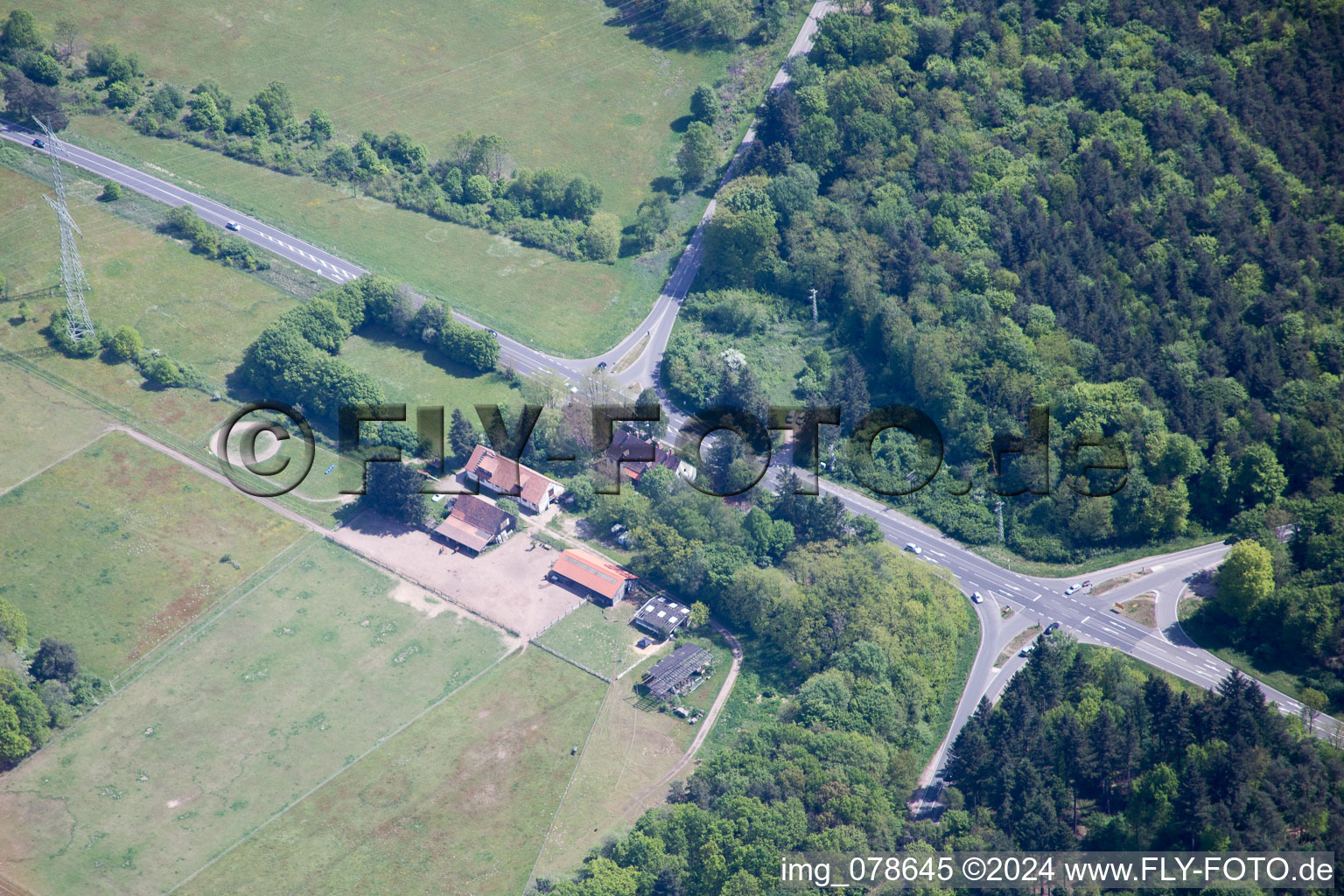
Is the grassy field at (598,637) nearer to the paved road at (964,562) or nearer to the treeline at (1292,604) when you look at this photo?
the paved road at (964,562)

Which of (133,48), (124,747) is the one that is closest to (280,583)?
(124,747)

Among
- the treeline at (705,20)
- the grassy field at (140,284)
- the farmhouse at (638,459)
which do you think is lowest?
the farmhouse at (638,459)

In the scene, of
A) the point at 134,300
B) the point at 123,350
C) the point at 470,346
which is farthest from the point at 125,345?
the point at 470,346

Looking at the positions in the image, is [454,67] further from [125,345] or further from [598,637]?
[598,637]

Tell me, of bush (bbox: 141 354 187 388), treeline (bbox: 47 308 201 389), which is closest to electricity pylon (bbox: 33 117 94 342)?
treeline (bbox: 47 308 201 389)

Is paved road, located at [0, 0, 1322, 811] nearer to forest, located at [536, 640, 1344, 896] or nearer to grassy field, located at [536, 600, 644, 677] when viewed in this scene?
forest, located at [536, 640, 1344, 896]

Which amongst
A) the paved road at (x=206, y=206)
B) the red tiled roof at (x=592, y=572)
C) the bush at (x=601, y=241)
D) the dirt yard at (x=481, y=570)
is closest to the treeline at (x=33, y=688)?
the dirt yard at (x=481, y=570)
